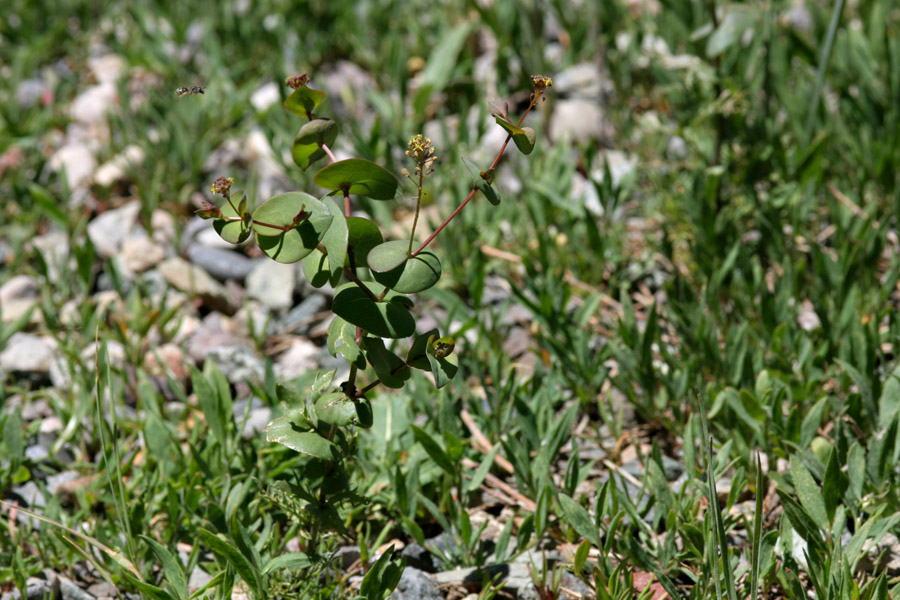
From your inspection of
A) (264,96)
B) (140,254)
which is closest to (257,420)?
(140,254)

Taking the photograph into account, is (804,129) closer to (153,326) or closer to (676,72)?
(676,72)

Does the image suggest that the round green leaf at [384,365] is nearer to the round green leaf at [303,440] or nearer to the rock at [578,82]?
the round green leaf at [303,440]

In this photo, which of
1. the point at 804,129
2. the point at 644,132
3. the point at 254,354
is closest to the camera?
the point at 254,354

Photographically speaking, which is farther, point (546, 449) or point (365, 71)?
point (365, 71)

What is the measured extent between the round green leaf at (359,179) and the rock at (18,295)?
180 centimetres

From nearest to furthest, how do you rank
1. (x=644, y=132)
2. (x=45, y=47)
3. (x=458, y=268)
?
(x=458, y=268)
(x=644, y=132)
(x=45, y=47)

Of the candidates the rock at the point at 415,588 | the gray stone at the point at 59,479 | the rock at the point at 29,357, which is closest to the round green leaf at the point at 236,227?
the rock at the point at 415,588

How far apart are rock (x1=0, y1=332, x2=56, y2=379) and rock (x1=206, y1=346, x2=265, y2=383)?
0.46m

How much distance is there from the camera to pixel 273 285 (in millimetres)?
2896

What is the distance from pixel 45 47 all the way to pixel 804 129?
3.51 meters

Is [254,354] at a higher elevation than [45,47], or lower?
lower

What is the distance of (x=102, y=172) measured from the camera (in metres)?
3.39

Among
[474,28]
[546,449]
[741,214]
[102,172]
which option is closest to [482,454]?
[546,449]

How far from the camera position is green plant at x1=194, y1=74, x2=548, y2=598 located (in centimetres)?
135
